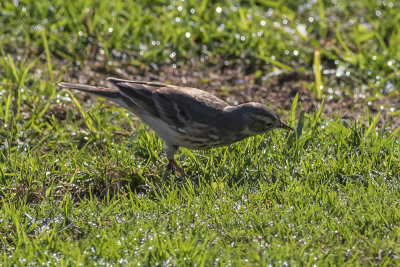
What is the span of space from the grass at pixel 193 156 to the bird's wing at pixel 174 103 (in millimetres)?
504

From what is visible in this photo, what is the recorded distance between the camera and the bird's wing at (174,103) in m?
6.25

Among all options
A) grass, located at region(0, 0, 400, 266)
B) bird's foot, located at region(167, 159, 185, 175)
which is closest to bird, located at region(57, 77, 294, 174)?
bird's foot, located at region(167, 159, 185, 175)

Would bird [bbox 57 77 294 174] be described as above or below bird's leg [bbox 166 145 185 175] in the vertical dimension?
above

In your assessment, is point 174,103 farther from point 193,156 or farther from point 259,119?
point 259,119

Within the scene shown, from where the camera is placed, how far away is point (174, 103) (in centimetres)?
637

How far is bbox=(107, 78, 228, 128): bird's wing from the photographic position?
6.25 metres

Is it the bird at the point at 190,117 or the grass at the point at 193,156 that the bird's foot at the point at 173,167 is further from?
the grass at the point at 193,156

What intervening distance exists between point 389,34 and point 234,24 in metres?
2.25

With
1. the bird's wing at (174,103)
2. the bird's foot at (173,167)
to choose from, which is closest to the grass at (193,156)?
the bird's foot at (173,167)

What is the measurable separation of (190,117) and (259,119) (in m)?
0.64

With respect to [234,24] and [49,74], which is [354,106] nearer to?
[234,24]

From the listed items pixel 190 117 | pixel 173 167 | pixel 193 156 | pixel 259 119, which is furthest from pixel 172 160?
pixel 259 119

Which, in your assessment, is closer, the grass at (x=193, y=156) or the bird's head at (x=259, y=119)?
the grass at (x=193, y=156)

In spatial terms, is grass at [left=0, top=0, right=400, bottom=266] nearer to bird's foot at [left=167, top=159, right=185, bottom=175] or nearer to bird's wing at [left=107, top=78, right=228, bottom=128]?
bird's foot at [left=167, top=159, right=185, bottom=175]
